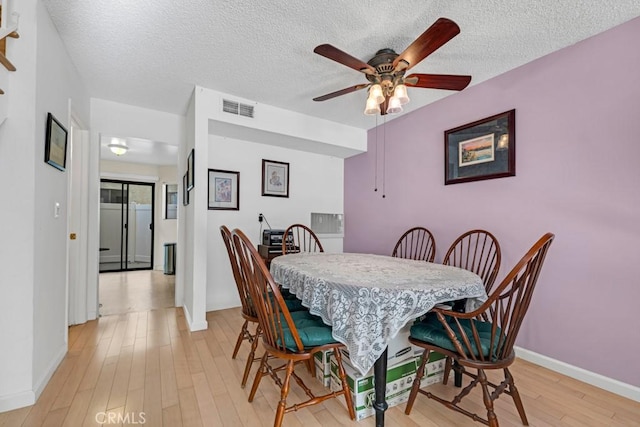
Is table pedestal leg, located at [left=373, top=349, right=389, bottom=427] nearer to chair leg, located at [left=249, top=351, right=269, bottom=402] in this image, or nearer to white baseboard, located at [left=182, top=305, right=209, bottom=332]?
chair leg, located at [left=249, top=351, right=269, bottom=402]

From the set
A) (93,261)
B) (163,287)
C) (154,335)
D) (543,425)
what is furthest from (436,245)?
(163,287)

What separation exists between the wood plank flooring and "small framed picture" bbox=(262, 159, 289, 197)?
1.95 metres

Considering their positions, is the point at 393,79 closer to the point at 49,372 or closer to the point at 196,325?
the point at 196,325

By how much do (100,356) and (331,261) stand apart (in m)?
1.88

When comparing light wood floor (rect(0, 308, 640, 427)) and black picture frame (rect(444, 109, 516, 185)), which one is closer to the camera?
light wood floor (rect(0, 308, 640, 427))

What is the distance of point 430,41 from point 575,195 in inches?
59.9

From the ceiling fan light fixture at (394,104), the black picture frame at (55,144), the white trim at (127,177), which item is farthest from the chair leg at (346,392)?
the white trim at (127,177)

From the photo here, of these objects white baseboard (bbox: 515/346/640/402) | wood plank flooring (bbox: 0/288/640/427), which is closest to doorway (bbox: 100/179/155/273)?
wood plank flooring (bbox: 0/288/640/427)

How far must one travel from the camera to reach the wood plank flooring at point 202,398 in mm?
1517

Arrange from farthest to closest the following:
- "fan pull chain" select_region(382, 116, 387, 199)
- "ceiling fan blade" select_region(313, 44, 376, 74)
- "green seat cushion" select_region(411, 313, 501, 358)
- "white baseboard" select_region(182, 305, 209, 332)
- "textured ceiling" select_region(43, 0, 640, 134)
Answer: "fan pull chain" select_region(382, 116, 387, 199)
"white baseboard" select_region(182, 305, 209, 332)
"textured ceiling" select_region(43, 0, 640, 134)
"ceiling fan blade" select_region(313, 44, 376, 74)
"green seat cushion" select_region(411, 313, 501, 358)

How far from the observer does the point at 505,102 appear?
2443mm

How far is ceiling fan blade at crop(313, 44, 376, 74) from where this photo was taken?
1595 millimetres

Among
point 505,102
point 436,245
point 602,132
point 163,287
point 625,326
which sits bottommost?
point 163,287

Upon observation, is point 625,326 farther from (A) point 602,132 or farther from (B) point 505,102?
(B) point 505,102
